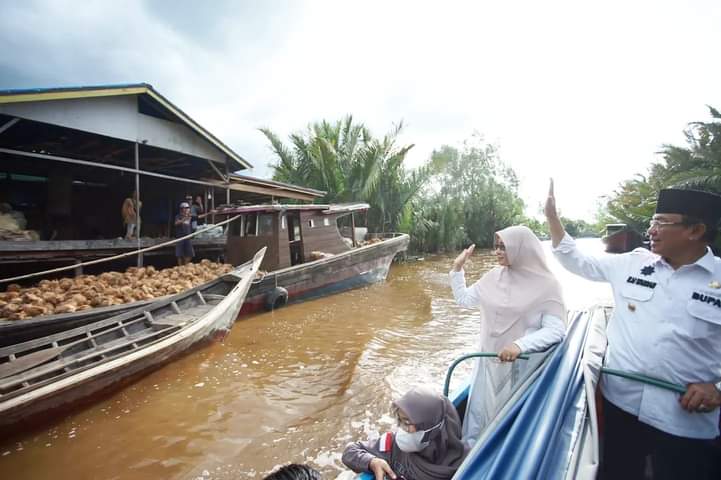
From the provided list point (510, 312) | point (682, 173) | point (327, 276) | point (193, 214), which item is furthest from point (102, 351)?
point (682, 173)

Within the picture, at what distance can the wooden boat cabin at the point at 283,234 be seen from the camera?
862 cm

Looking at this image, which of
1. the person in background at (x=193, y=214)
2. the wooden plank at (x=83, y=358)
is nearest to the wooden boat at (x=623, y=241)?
the wooden plank at (x=83, y=358)

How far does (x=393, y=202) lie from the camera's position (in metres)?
18.2

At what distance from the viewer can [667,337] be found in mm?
1543

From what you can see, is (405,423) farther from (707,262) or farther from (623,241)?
(623,241)

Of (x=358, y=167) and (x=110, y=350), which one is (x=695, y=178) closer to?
(x=358, y=167)

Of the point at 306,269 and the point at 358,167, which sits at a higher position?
the point at 358,167

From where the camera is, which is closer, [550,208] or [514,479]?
[514,479]

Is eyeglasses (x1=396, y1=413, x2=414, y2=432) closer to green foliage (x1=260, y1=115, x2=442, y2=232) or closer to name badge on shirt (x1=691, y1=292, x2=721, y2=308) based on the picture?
name badge on shirt (x1=691, y1=292, x2=721, y2=308)

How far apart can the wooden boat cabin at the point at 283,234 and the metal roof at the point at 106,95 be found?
194 centimetres

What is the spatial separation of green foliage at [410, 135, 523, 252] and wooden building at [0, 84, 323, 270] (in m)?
12.0

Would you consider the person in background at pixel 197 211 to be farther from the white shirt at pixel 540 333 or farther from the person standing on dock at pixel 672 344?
the person standing on dock at pixel 672 344

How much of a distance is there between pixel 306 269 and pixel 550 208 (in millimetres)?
7404

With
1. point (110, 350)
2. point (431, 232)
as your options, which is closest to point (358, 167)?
point (431, 232)
